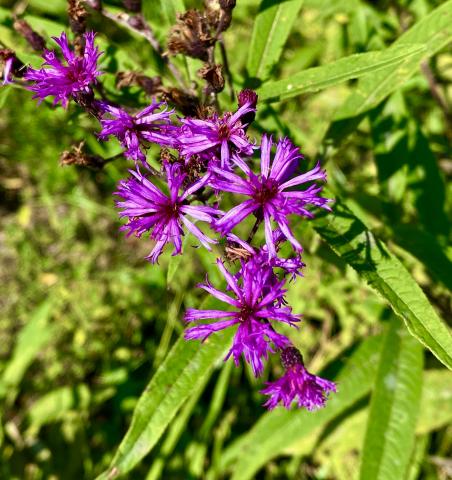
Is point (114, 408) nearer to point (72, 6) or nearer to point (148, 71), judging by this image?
point (148, 71)

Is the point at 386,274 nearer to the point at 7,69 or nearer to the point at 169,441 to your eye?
the point at 7,69

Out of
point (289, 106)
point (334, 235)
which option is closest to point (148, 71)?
point (334, 235)

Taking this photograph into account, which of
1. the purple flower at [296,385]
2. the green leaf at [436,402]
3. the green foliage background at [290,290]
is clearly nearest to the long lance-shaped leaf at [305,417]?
the green foliage background at [290,290]

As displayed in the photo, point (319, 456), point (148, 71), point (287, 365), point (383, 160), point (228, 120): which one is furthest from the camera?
point (319, 456)

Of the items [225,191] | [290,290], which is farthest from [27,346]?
[225,191]

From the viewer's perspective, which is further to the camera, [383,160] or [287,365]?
[383,160]

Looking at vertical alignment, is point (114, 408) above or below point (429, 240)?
below

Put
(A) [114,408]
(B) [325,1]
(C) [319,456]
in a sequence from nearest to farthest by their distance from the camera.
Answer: (B) [325,1] < (C) [319,456] < (A) [114,408]

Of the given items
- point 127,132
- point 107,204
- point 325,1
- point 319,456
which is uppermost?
point 325,1
